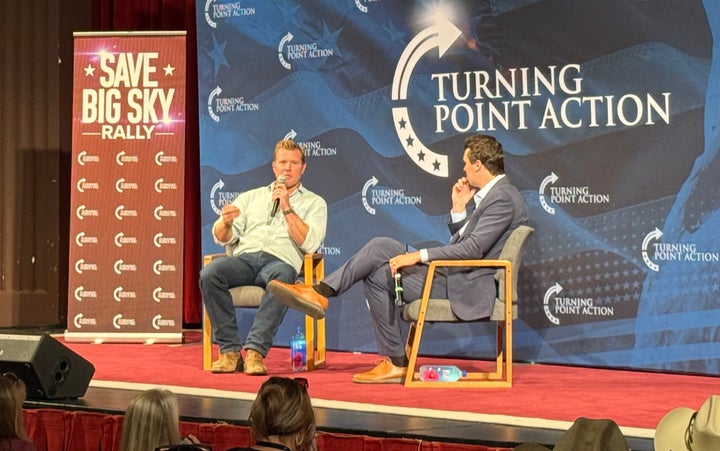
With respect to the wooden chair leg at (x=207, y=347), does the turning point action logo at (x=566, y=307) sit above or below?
above

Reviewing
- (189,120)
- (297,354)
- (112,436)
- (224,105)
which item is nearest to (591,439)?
(112,436)

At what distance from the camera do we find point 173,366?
6344 mm

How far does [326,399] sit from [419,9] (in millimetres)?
2546

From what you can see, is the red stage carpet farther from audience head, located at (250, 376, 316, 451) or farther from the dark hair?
audience head, located at (250, 376, 316, 451)

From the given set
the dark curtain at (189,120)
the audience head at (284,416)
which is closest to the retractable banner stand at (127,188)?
the dark curtain at (189,120)

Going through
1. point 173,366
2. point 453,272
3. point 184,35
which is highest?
point 184,35

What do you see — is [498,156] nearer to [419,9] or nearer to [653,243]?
[653,243]

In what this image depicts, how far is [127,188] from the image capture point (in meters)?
7.43

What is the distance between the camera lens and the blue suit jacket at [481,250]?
5520mm

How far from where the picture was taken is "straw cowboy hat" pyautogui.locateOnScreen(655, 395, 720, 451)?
2.77 m

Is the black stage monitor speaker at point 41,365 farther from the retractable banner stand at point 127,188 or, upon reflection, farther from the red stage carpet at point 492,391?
the retractable banner stand at point 127,188

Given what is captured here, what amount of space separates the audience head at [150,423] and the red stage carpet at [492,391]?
1.65 metres

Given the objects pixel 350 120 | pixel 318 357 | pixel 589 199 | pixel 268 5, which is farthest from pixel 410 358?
pixel 268 5

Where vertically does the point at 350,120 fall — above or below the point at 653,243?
above
